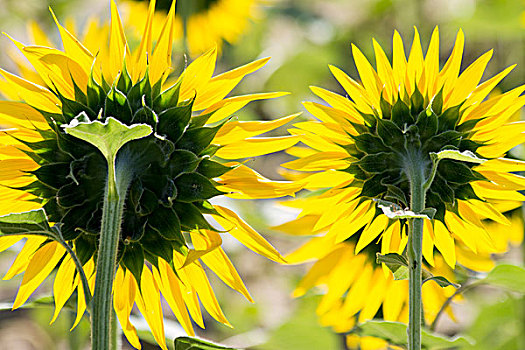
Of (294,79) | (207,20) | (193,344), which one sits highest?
(294,79)

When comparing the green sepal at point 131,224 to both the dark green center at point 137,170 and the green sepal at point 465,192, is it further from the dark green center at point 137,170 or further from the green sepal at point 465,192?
the green sepal at point 465,192

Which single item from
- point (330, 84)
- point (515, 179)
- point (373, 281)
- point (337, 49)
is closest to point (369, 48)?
point (337, 49)

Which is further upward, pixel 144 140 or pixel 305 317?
pixel 144 140

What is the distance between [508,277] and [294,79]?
180 centimetres

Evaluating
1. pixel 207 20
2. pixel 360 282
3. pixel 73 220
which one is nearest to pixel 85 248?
pixel 73 220

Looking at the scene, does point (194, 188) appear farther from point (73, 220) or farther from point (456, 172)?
point (456, 172)

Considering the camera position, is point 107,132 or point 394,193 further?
point 394,193

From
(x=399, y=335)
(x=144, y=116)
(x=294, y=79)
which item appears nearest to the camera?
(x=144, y=116)

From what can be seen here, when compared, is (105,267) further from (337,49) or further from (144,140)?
(337,49)

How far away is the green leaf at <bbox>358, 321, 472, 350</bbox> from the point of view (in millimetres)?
642

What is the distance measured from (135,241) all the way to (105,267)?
0.09 m

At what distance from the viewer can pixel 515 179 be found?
2.08ft

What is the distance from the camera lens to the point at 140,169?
0.57 meters

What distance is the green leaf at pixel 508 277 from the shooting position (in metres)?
0.71
